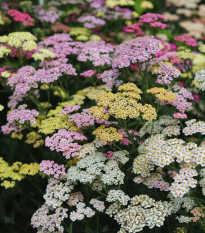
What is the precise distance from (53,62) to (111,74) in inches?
28.9

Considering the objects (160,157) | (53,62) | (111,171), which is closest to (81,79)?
(53,62)

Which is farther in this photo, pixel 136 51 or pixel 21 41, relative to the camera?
pixel 21 41

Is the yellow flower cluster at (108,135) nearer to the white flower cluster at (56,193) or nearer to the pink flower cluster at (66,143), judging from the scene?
the pink flower cluster at (66,143)

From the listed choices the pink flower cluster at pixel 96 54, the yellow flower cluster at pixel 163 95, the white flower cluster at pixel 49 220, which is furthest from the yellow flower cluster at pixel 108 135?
the pink flower cluster at pixel 96 54

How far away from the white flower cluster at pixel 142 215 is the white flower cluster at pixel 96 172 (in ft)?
0.88

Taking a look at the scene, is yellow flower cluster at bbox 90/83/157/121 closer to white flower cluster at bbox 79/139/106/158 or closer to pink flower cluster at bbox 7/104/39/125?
white flower cluster at bbox 79/139/106/158

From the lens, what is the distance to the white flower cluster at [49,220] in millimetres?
2719

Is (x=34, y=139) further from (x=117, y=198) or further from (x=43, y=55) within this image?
(x=117, y=198)

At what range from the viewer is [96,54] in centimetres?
366

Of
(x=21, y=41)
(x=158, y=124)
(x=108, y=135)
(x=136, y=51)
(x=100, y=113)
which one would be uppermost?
(x=136, y=51)

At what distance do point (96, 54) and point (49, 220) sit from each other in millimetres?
2065

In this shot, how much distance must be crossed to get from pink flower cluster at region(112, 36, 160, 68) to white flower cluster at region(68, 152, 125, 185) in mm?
1073

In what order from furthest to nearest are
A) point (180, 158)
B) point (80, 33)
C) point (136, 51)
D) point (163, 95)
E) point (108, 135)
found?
point (80, 33) → point (136, 51) → point (163, 95) → point (108, 135) → point (180, 158)

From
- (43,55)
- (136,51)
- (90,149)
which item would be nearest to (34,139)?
(90,149)
